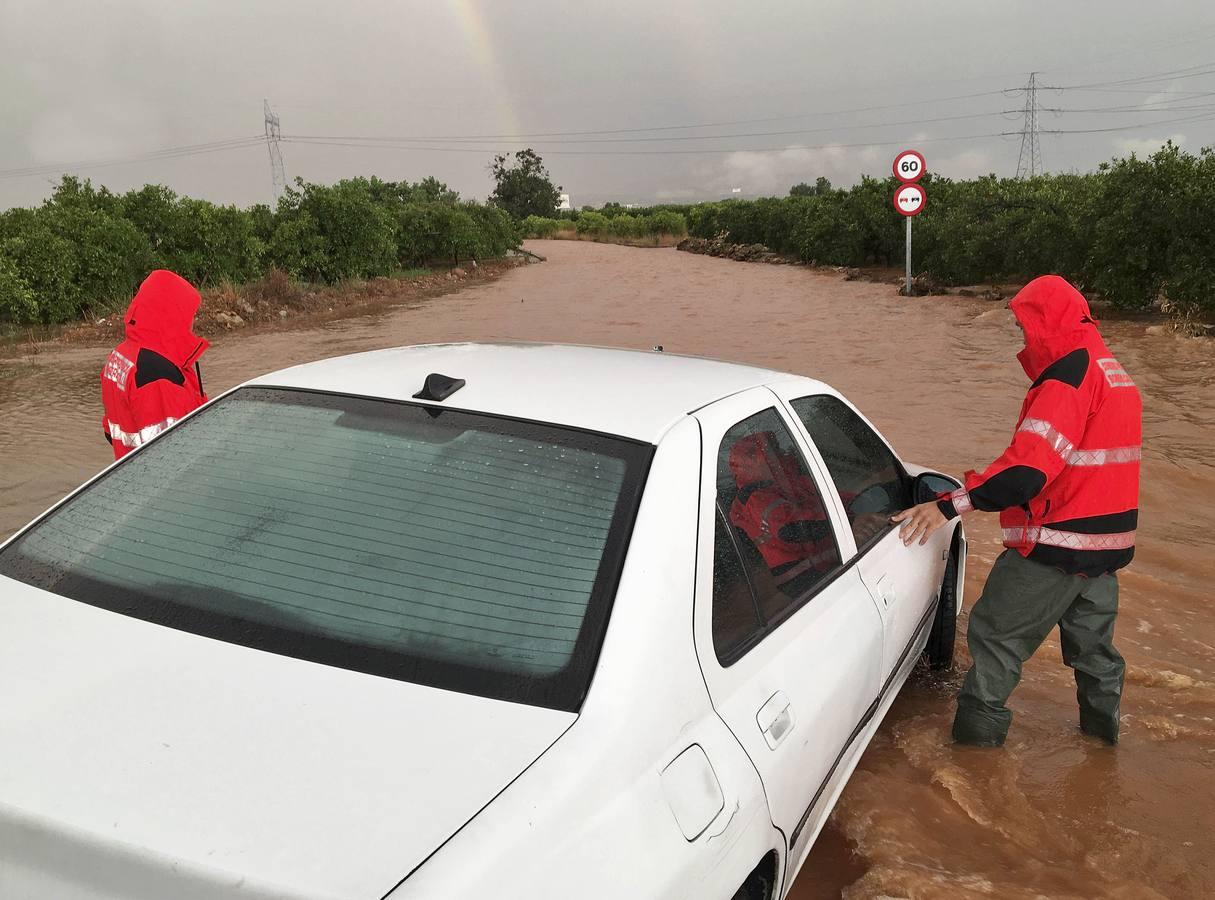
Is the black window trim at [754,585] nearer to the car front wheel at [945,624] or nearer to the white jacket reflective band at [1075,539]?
the white jacket reflective band at [1075,539]

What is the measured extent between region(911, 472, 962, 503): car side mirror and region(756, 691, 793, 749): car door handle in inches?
63.2

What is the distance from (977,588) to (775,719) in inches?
159

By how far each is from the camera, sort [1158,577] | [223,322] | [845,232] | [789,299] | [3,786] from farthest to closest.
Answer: [845,232]
[789,299]
[223,322]
[1158,577]
[3,786]

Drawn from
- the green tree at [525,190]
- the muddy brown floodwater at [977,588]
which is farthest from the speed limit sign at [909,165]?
the green tree at [525,190]

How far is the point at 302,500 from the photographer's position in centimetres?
202

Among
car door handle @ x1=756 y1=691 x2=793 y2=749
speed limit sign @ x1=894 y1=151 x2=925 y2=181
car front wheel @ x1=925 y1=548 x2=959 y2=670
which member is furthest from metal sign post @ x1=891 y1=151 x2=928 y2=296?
car door handle @ x1=756 y1=691 x2=793 y2=749

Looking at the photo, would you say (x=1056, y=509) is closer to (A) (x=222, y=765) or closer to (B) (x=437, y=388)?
(B) (x=437, y=388)

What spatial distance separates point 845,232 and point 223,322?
1919 cm

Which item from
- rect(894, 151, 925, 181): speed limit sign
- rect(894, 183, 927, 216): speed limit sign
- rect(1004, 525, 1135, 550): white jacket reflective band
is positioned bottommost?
rect(1004, 525, 1135, 550): white jacket reflective band

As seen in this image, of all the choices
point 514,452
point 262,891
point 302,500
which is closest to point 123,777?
point 262,891

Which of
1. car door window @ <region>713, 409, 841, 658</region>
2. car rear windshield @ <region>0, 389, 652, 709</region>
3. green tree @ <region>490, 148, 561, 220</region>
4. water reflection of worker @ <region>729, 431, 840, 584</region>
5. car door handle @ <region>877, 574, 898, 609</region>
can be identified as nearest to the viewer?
car rear windshield @ <region>0, 389, 652, 709</region>

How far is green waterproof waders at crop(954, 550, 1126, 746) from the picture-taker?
3363 millimetres

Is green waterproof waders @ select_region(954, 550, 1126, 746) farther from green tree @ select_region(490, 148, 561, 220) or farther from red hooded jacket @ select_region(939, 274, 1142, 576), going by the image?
green tree @ select_region(490, 148, 561, 220)

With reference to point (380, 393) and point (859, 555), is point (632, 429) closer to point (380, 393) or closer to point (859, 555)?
point (380, 393)
